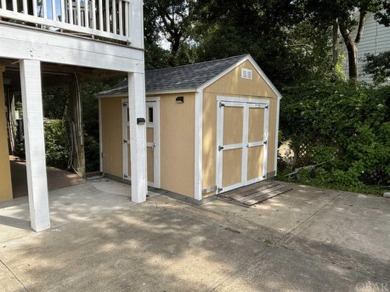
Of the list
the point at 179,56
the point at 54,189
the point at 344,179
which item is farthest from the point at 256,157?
the point at 179,56

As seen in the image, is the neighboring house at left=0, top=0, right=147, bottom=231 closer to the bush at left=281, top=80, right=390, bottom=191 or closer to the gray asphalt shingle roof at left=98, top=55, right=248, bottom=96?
the gray asphalt shingle roof at left=98, top=55, right=248, bottom=96

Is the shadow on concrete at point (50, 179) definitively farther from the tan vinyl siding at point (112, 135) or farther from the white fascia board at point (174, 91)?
the white fascia board at point (174, 91)

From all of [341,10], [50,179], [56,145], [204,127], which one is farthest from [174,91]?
[341,10]

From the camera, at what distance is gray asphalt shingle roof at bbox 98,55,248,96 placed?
5.07m

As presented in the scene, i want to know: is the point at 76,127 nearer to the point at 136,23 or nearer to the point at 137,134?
the point at 137,134

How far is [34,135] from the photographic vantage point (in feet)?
12.0

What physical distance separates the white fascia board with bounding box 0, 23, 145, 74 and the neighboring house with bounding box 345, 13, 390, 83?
39.3 ft

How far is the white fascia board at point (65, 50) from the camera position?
3.41 metres

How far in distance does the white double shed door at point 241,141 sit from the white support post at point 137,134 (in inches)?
54.3

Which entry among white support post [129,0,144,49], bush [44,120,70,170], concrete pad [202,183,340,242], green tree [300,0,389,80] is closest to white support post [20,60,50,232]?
white support post [129,0,144,49]

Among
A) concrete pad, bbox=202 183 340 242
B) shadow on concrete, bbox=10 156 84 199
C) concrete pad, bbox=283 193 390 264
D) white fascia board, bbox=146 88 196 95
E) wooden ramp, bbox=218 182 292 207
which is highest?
white fascia board, bbox=146 88 196 95

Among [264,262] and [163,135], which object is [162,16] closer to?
[163,135]

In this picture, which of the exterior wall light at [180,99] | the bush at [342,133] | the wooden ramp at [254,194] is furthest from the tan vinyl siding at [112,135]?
the bush at [342,133]

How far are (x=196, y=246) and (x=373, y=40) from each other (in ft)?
47.4
